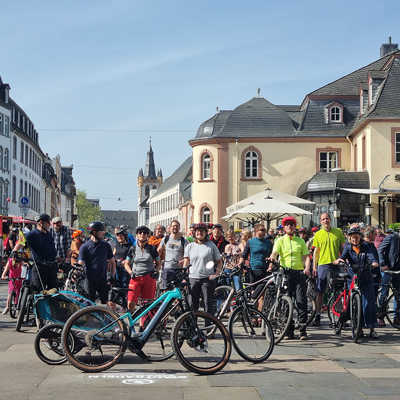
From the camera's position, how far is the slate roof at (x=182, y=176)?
93325 mm

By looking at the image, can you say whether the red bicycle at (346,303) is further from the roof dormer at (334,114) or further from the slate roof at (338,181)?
the roof dormer at (334,114)

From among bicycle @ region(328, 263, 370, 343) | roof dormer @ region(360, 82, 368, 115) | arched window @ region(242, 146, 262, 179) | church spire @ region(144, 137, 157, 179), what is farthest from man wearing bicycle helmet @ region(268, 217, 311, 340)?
church spire @ region(144, 137, 157, 179)

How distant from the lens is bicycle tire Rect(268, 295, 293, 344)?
35.1 ft

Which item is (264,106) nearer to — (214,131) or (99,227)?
(214,131)

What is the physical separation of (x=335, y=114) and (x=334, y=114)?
0.07 m

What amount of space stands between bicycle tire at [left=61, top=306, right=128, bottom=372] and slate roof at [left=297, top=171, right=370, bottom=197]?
108ft

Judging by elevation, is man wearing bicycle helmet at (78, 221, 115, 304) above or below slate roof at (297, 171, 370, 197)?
below

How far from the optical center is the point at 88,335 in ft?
27.4

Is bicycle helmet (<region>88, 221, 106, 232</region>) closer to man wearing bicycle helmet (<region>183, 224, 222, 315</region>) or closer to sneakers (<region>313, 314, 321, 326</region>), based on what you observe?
man wearing bicycle helmet (<region>183, 224, 222, 315</region>)

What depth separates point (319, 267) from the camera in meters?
12.8

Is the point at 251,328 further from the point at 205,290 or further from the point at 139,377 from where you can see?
the point at 205,290

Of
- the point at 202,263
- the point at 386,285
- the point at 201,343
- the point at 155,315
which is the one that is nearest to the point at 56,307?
the point at 155,315

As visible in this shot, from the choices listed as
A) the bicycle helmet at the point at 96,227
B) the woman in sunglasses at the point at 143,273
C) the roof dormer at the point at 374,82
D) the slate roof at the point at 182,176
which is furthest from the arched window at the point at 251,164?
the slate roof at the point at 182,176

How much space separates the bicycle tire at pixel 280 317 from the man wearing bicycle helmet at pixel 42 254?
339 cm
